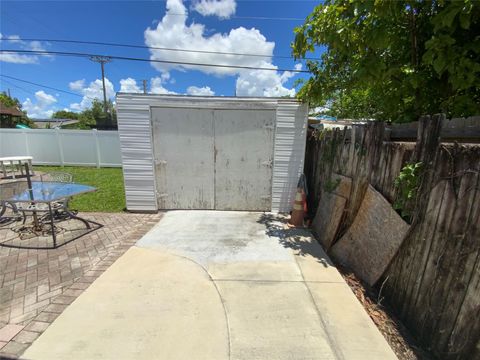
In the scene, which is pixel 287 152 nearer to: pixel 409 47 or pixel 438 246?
pixel 409 47

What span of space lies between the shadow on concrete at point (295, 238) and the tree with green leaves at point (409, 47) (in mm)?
2141

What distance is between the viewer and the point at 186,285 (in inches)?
106

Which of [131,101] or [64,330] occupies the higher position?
[131,101]

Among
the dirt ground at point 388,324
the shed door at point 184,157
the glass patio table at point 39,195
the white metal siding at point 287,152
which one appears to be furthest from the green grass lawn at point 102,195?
the dirt ground at point 388,324

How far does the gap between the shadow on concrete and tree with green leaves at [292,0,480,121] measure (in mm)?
2141

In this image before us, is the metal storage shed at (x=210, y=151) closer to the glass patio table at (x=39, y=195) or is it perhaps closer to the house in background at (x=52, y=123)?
the glass patio table at (x=39, y=195)

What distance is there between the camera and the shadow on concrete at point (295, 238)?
3496mm

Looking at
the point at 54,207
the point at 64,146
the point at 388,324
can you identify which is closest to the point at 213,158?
the point at 54,207

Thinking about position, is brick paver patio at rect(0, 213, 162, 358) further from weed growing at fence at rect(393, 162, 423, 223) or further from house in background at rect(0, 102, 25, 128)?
house in background at rect(0, 102, 25, 128)

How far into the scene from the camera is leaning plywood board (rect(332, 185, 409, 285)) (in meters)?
2.55

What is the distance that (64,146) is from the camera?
1152 centimetres

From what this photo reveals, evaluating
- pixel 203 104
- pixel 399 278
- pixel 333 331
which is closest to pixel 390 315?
pixel 399 278

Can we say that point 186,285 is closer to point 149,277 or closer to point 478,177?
point 149,277

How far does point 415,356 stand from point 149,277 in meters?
2.67
